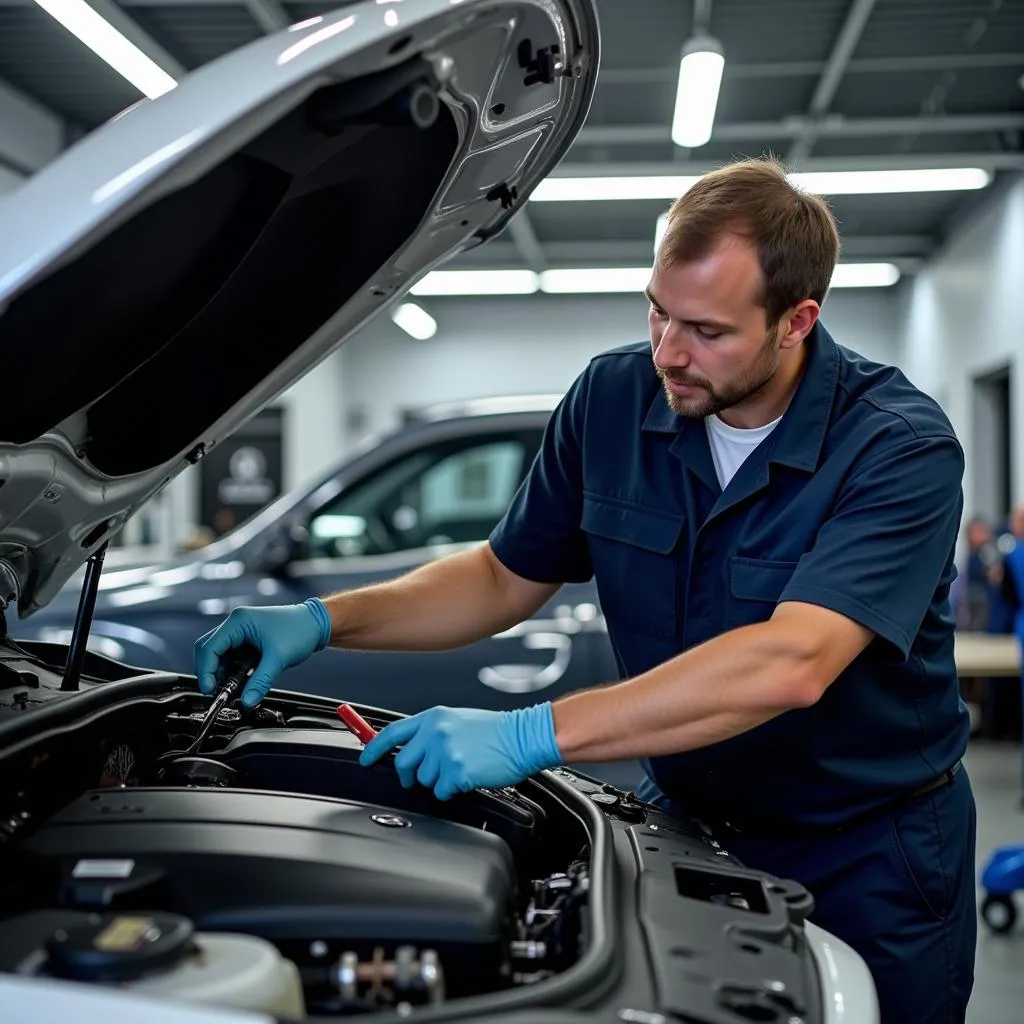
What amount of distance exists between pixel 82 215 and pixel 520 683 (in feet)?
8.89

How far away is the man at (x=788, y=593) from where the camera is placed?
4.95 ft

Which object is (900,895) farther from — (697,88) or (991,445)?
(991,445)

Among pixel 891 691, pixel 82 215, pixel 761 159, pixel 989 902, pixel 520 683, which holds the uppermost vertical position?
pixel 761 159

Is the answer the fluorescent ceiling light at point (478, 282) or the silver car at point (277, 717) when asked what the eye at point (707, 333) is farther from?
the fluorescent ceiling light at point (478, 282)

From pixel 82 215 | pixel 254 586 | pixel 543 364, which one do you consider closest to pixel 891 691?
pixel 82 215

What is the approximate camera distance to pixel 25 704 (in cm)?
146

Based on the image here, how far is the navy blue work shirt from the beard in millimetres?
72

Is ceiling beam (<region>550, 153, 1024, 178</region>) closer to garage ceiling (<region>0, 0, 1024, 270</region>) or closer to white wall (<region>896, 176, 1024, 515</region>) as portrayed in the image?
garage ceiling (<region>0, 0, 1024, 270</region>)

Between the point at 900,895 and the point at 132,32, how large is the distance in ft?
21.4

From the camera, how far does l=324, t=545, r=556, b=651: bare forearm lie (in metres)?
1.93

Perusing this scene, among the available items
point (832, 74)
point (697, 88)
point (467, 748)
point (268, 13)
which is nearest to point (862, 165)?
point (832, 74)

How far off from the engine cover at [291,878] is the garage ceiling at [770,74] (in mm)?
5440

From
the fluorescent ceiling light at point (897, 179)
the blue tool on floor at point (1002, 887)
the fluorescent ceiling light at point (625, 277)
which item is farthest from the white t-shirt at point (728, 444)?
the fluorescent ceiling light at point (625, 277)

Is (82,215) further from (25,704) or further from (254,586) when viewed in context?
(254,586)
